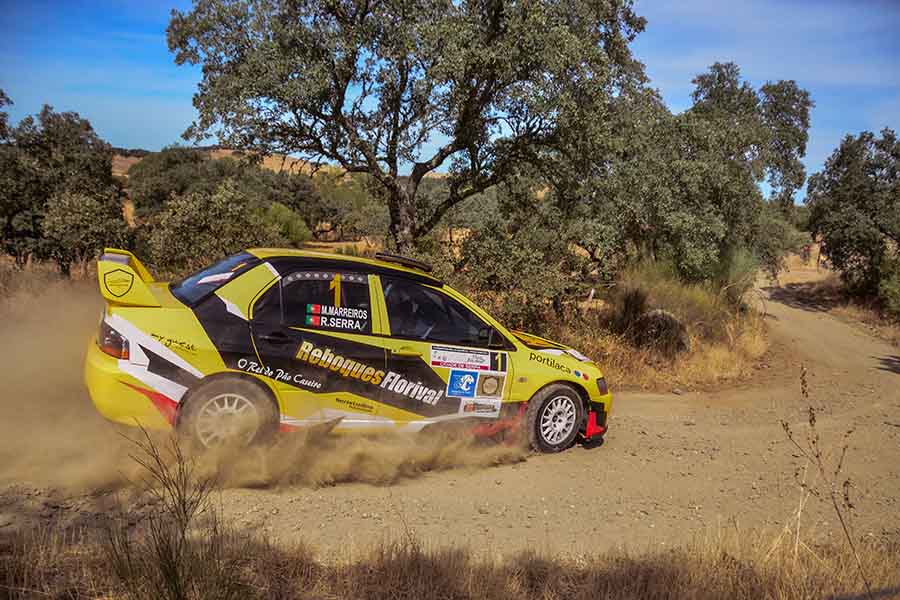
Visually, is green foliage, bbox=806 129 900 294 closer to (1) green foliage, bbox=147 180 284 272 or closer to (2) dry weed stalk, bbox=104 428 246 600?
(1) green foliage, bbox=147 180 284 272

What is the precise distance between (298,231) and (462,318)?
3269cm

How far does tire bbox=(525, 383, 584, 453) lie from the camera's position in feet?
19.9

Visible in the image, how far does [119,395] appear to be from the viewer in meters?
4.66

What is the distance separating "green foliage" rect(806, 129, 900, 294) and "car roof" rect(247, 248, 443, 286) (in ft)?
71.6

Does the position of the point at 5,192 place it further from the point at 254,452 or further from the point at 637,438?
the point at 637,438

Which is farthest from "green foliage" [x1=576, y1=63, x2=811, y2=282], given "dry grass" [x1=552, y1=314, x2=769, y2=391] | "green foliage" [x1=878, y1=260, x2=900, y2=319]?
"green foliage" [x1=878, y1=260, x2=900, y2=319]

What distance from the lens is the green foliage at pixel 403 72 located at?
861 cm

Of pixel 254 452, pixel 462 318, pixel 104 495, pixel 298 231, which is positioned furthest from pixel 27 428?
pixel 298 231

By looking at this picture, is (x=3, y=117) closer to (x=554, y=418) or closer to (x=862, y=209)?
(x=554, y=418)

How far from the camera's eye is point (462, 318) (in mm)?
5855

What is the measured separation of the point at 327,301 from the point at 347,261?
0.46 m

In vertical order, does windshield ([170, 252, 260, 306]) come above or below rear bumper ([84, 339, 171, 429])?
above

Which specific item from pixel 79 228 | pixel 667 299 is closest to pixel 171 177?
pixel 79 228

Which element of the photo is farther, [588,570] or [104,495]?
[104,495]
